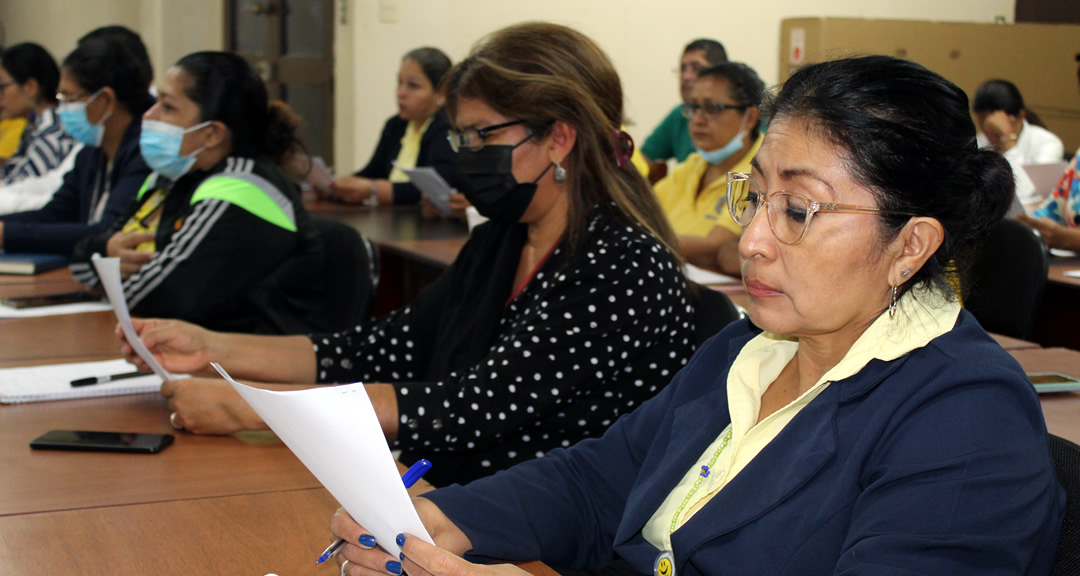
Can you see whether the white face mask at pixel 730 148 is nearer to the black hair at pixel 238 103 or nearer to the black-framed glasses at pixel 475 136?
the black hair at pixel 238 103

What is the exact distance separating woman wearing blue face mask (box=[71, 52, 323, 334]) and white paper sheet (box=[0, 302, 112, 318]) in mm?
85

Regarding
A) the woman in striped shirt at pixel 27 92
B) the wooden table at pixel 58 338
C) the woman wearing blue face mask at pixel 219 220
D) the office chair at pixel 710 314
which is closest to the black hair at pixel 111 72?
the woman wearing blue face mask at pixel 219 220

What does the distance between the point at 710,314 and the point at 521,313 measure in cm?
32

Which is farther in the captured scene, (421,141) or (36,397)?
(421,141)

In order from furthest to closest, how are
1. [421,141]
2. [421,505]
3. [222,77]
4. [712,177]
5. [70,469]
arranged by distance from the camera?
1. [421,141]
2. [712,177]
3. [222,77]
4. [70,469]
5. [421,505]

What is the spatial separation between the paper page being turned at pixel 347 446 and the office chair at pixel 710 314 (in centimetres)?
80

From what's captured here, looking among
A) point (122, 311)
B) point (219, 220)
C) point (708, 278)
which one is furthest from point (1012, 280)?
point (122, 311)

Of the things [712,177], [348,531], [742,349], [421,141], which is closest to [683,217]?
[712,177]

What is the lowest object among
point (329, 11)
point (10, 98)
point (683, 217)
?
point (683, 217)

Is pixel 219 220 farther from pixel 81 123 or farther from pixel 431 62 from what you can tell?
pixel 431 62

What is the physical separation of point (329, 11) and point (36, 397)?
4.85 metres

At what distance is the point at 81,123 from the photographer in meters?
3.25

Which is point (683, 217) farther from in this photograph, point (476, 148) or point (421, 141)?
point (476, 148)

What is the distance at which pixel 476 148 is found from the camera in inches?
69.1
